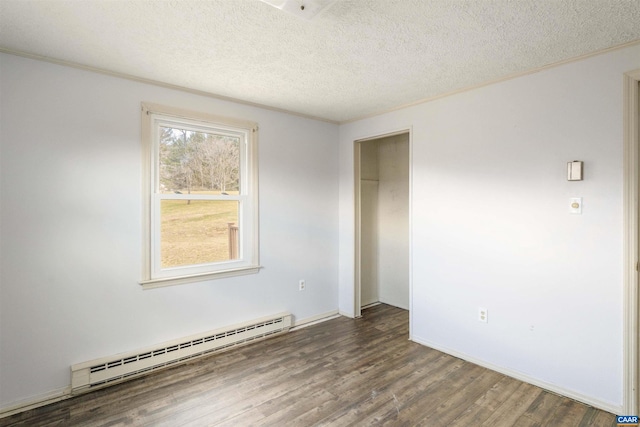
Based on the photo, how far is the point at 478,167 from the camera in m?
2.95

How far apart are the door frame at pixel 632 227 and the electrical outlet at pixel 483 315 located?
3.03 ft

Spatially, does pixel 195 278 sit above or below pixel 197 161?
below

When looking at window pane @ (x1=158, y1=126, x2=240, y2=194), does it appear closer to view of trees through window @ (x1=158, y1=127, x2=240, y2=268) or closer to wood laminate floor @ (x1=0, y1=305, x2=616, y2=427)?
view of trees through window @ (x1=158, y1=127, x2=240, y2=268)

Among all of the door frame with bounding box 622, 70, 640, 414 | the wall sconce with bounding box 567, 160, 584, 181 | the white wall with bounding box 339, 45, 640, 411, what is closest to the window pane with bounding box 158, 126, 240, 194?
the white wall with bounding box 339, 45, 640, 411

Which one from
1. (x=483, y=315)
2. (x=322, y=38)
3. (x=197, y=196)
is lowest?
(x=483, y=315)

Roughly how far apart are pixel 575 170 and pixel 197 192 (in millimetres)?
3135

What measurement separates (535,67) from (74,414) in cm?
420

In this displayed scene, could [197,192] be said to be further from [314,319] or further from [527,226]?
[527,226]

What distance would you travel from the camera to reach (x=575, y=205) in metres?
2.40

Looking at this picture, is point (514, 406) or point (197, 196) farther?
point (197, 196)

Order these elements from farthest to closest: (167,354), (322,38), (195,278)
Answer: (195,278) → (167,354) → (322,38)
